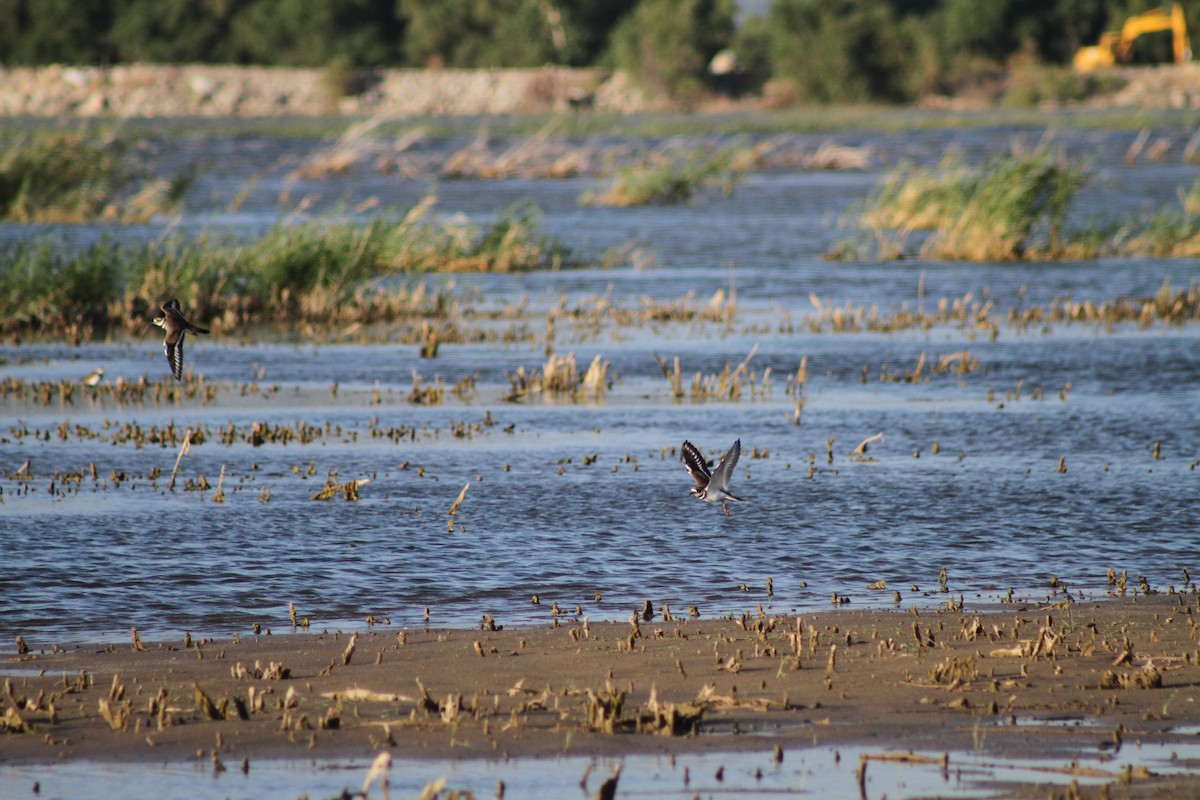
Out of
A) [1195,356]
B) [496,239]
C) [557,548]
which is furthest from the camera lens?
[496,239]

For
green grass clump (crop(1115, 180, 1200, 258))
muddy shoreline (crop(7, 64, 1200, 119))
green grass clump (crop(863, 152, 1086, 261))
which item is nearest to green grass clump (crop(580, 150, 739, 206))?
green grass clump (crop(863, 152, 1086, 261))

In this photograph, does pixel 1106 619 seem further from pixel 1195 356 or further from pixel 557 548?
pixel 1195 356

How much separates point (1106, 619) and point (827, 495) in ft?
11.3

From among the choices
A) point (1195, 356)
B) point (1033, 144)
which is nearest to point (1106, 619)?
point (1195, 356)

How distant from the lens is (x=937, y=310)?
22.3 m

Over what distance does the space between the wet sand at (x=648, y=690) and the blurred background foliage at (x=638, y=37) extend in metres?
86.6

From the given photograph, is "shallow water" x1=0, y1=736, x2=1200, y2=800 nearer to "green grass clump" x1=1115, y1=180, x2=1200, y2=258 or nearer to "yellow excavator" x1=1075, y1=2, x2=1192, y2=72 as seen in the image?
"green grass clump" x1=1115, y1=180, x2=1200, y2=258

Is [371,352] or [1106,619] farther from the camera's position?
[371,352]

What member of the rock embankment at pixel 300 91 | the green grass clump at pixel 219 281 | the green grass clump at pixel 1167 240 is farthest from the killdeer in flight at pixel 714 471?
the rock embankment at pixel 300 91

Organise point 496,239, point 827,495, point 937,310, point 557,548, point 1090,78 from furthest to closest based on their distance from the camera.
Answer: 1. point 1090,78
2. point 496,239
3. point 937,310
4. point 827,495
5. point 557,548

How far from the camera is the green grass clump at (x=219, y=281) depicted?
2011cm

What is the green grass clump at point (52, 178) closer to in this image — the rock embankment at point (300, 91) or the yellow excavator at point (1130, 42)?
the rock embankment at point (300, 91)

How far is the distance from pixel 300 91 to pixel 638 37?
19899 mm

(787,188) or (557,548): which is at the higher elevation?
(787,188)
